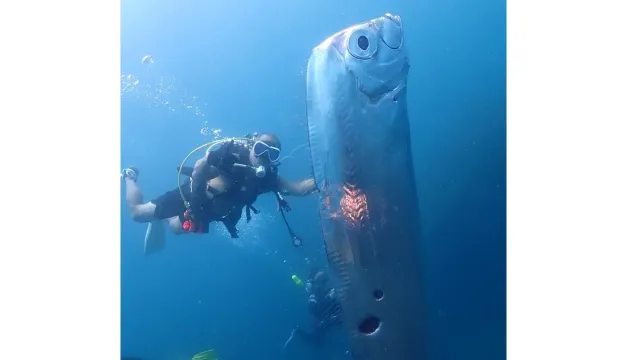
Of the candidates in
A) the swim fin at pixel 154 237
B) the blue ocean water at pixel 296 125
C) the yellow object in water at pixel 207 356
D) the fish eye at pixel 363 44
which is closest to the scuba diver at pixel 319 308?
the blue ocean water at pixel 296 125

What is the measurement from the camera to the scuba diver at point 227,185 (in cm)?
244

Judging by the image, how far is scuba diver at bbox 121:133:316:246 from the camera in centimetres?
244

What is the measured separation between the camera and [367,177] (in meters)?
2.14

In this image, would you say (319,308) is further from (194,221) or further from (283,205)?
(194,221)

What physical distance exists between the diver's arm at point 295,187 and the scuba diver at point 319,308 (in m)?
0.61

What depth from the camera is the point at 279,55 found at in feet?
→ 9.37

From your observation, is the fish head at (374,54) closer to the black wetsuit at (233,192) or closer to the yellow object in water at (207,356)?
the black wetsuit at (233,192)
